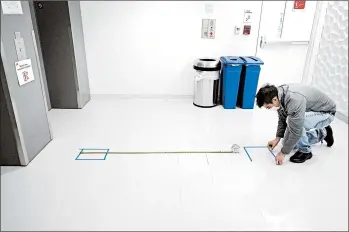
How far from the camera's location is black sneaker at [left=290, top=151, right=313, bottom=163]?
7.70 feet

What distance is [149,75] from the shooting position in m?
4.01

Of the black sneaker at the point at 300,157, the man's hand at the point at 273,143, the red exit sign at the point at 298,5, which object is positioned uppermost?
the red exit sign at the point at 298,5

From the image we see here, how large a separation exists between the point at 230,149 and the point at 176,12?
2238mm

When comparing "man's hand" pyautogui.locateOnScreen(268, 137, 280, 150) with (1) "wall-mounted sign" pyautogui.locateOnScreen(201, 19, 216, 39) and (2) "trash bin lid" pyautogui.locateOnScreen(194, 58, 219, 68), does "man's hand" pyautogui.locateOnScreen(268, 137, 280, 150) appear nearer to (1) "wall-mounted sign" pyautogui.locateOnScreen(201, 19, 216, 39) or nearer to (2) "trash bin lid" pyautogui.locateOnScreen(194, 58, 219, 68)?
(2) "trash bin lid" pyautogui.locateOnScreen(194, 58, 219, 68)

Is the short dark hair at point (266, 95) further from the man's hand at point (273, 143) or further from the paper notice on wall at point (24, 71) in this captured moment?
the paper notice on wall at point (24, 71)

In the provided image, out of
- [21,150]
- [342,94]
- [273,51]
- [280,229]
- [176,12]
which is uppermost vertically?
[176,12]

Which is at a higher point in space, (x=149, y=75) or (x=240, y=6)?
(x=240, y=6)

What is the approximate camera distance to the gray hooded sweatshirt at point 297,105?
79.0 inches

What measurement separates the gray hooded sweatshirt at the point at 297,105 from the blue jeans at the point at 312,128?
0.06 m

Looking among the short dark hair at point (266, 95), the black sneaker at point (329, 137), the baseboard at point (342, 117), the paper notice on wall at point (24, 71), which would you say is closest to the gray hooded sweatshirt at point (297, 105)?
the short dark hair at point (266, 95)

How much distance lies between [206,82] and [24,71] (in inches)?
91.1

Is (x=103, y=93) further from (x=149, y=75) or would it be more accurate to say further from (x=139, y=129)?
(x=139, y=129)

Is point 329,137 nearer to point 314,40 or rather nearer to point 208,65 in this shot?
point 208,65

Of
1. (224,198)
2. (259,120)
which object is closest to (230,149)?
(224,198)
